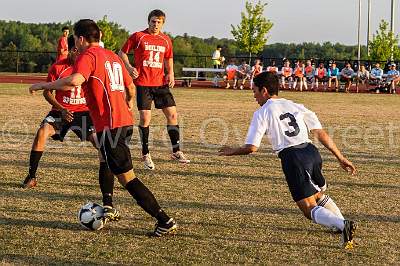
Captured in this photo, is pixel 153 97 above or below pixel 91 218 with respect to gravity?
above

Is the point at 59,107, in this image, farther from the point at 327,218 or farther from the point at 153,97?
the point at 327,218

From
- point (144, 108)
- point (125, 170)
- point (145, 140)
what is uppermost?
point (144, 108)

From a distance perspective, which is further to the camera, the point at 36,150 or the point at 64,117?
the point at 36,150

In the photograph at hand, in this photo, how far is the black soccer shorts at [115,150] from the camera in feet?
18.9

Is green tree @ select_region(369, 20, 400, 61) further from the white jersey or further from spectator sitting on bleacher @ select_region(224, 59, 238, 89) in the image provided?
the white jersey

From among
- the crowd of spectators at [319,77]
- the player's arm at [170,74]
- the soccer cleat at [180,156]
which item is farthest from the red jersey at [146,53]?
the crowd of spectators at [319,77]

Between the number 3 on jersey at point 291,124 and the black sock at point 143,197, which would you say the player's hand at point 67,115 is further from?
the number 3 on jersey at point 291,124

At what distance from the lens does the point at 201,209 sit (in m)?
7.02

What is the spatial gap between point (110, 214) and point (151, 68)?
4.01 m

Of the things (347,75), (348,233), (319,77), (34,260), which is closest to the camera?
(34,260)

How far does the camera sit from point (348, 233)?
17.9ft

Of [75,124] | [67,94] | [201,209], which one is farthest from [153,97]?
[201,209]

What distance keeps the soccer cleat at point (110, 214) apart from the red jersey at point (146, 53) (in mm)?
3786

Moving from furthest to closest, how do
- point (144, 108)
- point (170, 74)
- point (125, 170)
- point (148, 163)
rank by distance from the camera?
point (170, 74), point (144, 108), point (148, 163), point (125, 170)
